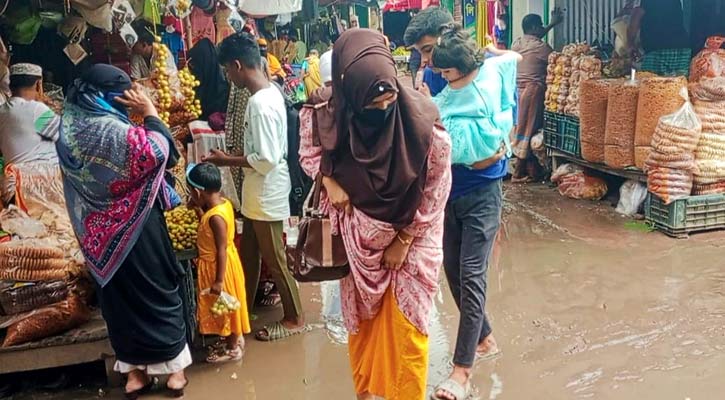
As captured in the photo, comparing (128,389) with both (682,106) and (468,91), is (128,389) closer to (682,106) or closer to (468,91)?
(468,91)

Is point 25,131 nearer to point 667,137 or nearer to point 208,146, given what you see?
point 208,146

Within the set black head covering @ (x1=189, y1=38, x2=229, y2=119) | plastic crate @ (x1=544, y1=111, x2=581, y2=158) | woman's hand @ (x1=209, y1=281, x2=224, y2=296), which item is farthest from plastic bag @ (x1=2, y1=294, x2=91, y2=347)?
plastic crate @ (x1=544, y1=111, x2=581, y2=158)

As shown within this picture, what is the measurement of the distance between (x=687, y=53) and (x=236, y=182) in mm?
4826

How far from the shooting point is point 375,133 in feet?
9.17

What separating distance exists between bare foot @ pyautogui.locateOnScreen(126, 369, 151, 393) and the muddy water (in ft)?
0.80

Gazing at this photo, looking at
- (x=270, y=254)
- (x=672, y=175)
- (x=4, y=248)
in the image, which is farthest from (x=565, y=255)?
(x=4, y=248)

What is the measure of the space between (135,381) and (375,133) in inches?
74.8

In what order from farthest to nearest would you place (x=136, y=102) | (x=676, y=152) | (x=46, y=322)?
(x=676, y=152)
(x=46, y=322)
(x=136, y=102)

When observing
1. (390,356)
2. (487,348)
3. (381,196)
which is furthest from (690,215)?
(381,196)

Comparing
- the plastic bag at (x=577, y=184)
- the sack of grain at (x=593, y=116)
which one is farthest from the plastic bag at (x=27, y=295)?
the plastic bag at (x=577, y=184)

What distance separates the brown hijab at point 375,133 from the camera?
107 inches

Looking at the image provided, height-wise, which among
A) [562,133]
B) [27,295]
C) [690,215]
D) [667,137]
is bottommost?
[690,215]

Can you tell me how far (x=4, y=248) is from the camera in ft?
12.4

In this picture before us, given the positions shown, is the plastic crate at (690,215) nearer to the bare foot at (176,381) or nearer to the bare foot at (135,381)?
the bare foot at (176,381)
